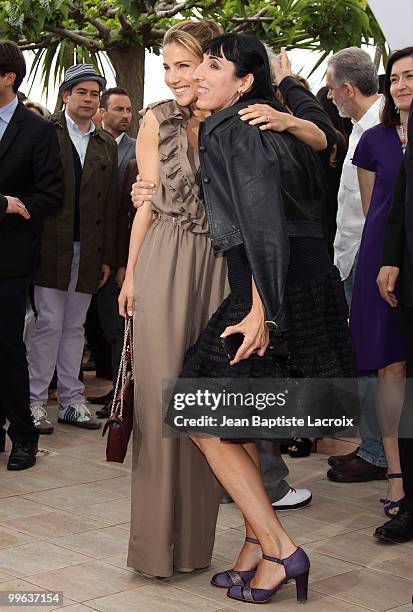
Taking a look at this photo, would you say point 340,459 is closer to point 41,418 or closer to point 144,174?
point 41,418

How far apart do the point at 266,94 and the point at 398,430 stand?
5.84 feet

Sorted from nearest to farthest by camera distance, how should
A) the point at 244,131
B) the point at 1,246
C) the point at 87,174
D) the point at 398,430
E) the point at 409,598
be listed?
1. the point at 244,131
2. the point at 409,598
3. the point at 398,430
4. the point at 1,246
5. the point at 87,174

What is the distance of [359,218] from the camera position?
571cm

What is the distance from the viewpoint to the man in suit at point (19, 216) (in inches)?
215

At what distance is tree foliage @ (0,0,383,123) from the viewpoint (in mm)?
9125

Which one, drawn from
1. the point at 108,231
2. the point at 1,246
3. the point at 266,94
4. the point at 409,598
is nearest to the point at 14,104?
the point at 1,246

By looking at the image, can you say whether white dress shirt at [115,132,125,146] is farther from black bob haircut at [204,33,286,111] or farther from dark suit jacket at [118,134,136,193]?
black bob haircut at [204,33,286,111]

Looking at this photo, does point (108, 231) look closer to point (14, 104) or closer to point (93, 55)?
point (14, 104)

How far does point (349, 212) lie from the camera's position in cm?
574

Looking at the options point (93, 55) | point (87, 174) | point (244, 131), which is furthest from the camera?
point (93, 55)

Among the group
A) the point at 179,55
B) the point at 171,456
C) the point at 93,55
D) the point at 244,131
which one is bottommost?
the point at 171,456

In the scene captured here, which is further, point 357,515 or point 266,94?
point 357,515

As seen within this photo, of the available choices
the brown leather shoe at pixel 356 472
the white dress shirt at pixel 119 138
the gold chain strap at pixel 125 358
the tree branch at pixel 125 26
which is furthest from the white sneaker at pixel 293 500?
the tree branch at pixel 125 26

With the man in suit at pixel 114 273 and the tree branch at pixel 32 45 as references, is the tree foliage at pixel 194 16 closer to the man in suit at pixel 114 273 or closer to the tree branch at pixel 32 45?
the tree branch at pixel 32 45
